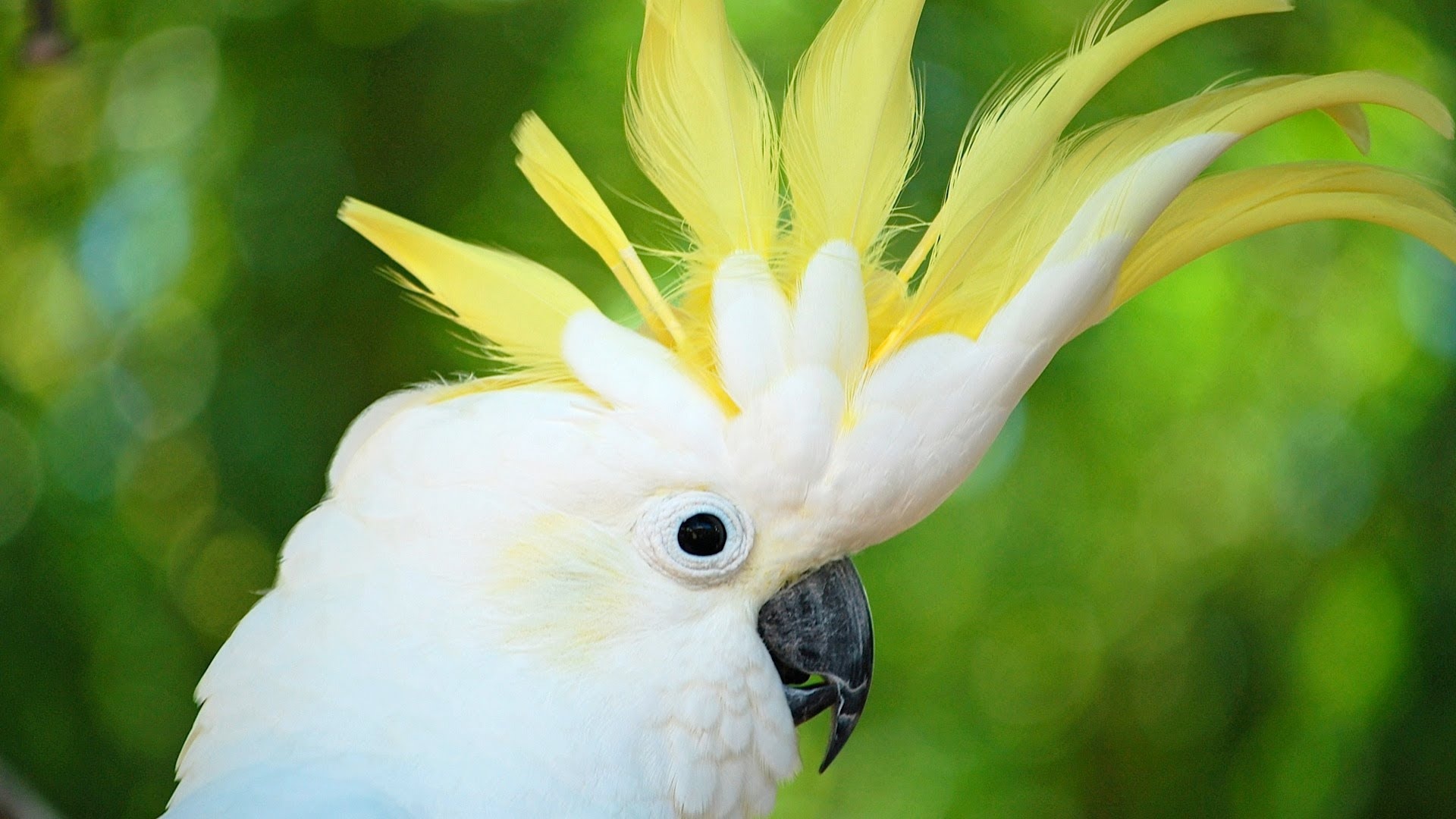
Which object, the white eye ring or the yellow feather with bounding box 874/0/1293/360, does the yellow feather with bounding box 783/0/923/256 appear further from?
the white eye ring

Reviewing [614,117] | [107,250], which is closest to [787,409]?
[614,117]

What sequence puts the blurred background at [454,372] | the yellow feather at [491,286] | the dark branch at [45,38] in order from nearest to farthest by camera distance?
the yellow feather at [491,286]
the dark branch at [45,38]
the blurred background at [454,372]

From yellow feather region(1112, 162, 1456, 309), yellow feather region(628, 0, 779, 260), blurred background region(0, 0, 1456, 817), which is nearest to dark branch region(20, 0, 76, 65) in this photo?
yellow feather region(628, 0, 779, 260)

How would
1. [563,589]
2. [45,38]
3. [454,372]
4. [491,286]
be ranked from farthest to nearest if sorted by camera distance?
[454,372] → [45,38] → [491,286] → [563,589]

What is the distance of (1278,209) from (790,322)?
18.6 inches

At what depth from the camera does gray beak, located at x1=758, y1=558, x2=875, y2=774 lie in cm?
110

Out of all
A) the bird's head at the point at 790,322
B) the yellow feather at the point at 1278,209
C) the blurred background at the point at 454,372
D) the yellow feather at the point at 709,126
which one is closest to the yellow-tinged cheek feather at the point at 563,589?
the bird's head at the point at 790,322

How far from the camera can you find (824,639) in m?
1.11

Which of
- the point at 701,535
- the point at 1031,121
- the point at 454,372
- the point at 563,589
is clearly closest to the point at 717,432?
the point at 701,535

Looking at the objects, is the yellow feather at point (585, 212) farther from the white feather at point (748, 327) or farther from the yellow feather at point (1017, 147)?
the yellow feather at point (1017, 147)

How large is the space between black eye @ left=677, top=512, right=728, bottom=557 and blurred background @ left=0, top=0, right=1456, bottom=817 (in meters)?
1.50

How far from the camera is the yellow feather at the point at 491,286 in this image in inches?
44.1

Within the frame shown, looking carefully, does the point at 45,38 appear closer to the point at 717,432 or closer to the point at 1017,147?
the point at 717,432

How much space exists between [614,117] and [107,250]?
44.6 inches
